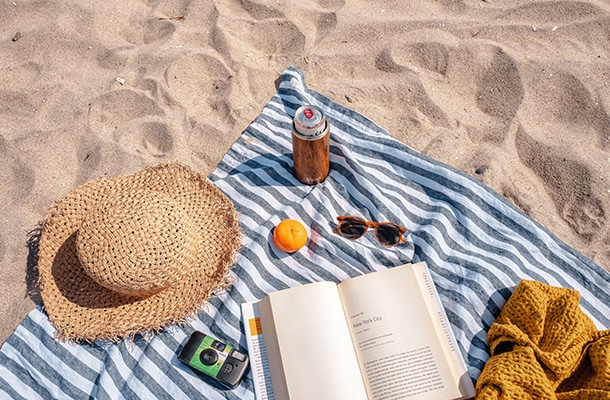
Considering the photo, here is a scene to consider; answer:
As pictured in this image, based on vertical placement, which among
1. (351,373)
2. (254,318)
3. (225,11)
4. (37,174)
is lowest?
(37,174)

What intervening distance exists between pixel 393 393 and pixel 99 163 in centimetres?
147

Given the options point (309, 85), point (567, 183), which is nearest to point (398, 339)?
point (567, 183)

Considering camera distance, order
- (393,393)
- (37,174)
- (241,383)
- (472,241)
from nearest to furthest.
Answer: (393,393)
(241,383)
(472,241)
(37,174)

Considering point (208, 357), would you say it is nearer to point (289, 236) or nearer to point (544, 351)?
point (289, 236)

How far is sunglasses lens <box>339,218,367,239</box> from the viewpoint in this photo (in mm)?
1836

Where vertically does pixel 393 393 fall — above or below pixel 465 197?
below

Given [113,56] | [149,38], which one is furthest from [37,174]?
[149,38]

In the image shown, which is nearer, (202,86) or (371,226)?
(371,226)

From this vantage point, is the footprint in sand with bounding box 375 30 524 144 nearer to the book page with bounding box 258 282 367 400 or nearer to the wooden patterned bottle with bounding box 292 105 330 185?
the wooden patterned bottle with bounding box 292 105 330 185

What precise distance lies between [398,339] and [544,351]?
1.47 ft

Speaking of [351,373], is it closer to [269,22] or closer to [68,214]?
[68,214]

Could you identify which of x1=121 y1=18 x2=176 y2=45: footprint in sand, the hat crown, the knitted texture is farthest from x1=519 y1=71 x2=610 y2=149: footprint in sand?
x1=121 y1=18 x2=176 y2=45: footprint in sand

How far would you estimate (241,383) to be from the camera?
1609 mm

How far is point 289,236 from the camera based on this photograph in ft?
5.83
